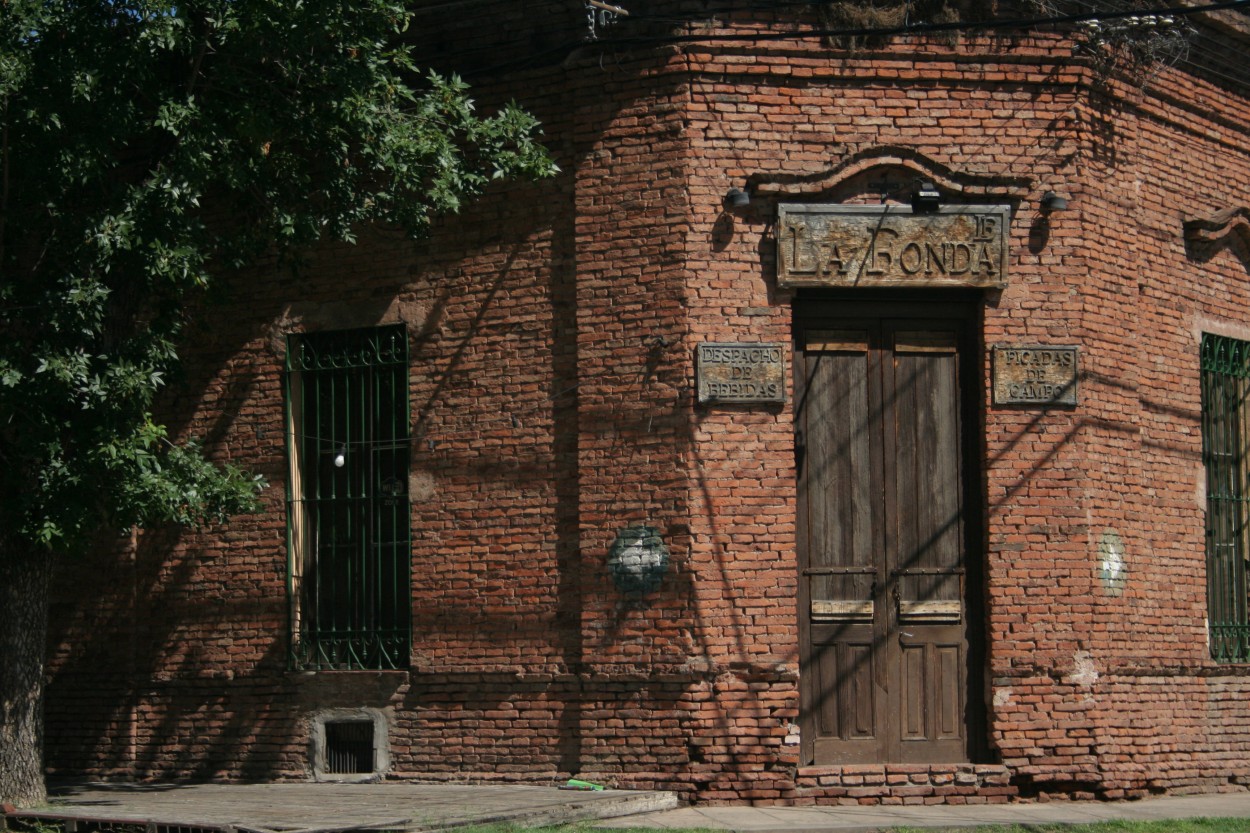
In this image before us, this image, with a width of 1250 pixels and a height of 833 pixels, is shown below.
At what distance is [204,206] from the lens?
13.4 m

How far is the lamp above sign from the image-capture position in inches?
457

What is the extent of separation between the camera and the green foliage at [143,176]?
1034 cm

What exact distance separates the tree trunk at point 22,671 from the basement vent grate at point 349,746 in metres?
2.20

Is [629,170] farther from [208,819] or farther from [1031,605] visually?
[208,819]

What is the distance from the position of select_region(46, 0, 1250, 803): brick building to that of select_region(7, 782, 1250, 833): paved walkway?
0.34m

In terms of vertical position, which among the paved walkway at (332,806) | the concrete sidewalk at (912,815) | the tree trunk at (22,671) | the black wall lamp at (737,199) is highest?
the black wall lamp at (737,199)

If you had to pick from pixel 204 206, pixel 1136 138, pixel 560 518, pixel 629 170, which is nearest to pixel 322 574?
pixel 560 518

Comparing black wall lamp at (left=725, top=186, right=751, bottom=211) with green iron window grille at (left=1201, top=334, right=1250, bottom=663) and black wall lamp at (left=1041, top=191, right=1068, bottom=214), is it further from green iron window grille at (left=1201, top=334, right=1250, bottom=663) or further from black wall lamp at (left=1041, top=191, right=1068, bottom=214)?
green iron window grille at (left=1201, top=334, right=1250, bottom=663)

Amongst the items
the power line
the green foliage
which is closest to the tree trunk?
the green foliage

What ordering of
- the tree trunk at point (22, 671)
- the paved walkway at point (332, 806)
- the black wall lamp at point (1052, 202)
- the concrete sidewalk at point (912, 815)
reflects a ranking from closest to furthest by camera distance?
1. the paved walkway at point (332, 806)
2. the concrete sidewalk at point (912, 815)
3. the tree trunk at point (22, 671)
4. the black wall lamp at point (1052, 202)

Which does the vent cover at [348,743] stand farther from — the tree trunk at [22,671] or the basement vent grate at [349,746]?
the tree trunk at [22,671]

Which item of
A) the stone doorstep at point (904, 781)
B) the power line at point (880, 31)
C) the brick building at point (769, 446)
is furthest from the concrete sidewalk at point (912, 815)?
the power line at point (880, 31)

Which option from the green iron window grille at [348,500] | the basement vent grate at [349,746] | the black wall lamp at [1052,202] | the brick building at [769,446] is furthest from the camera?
the green iron window grille at [348,500]

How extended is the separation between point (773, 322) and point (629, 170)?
1.52 metres
